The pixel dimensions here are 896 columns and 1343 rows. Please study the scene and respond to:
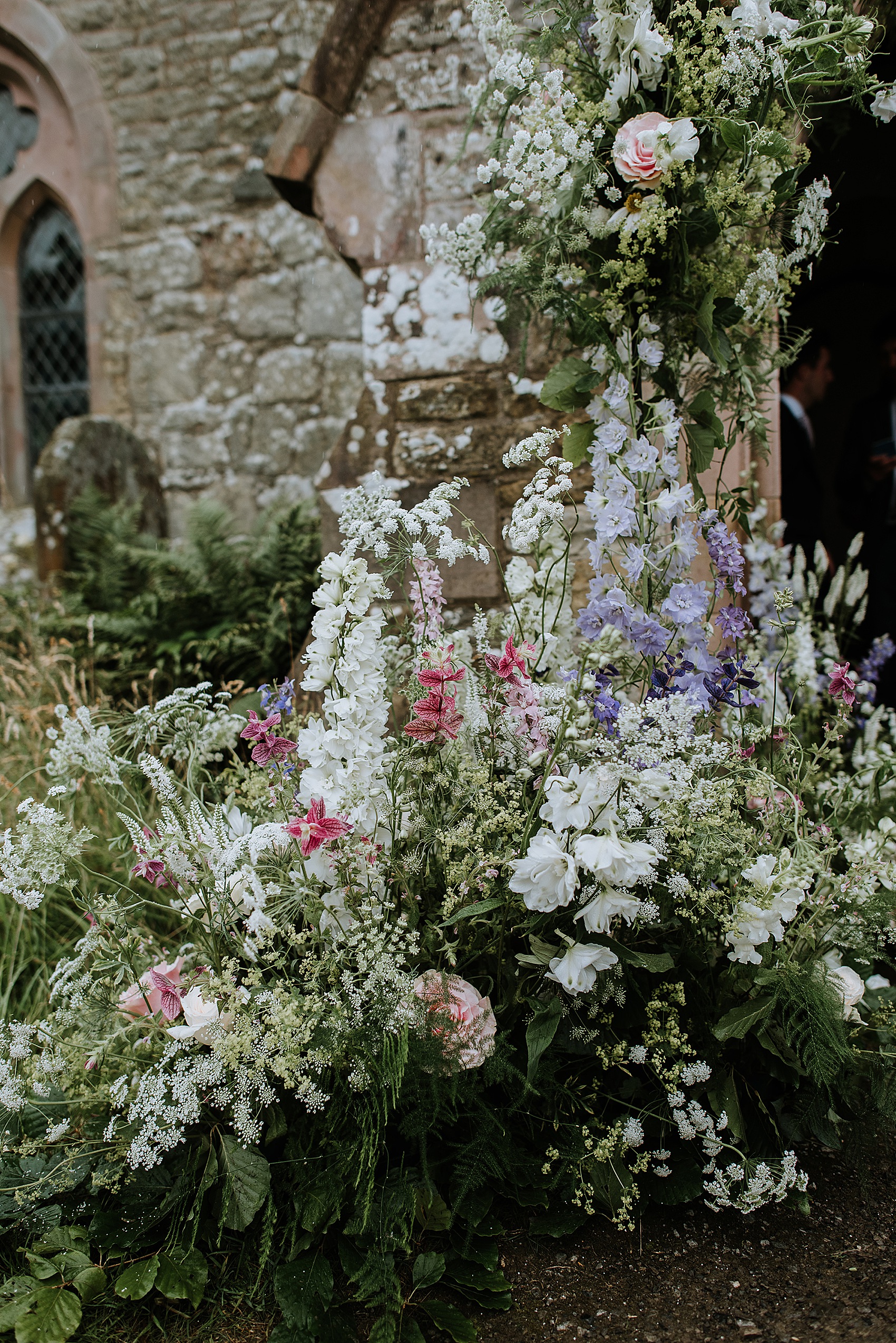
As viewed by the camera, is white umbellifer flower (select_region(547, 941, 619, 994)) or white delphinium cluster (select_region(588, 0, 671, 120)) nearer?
white umbellifer flower (select_region(547, 941, 619, 994))

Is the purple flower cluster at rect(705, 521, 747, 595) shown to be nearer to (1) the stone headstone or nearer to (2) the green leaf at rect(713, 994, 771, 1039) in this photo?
(2) the green leaf at rect(713, 994, 771, 1039)

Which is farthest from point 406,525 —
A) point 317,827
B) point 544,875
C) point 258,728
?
point 544,875

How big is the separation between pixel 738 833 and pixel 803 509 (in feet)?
10.5

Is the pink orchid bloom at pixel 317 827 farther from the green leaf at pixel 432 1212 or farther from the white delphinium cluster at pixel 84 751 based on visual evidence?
the green leaf at pixel 432 1212

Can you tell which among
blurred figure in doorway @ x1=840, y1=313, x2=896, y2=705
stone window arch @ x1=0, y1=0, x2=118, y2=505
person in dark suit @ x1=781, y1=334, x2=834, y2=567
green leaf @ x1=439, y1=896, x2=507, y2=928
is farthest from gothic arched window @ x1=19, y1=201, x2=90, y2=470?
green leaf @ x1=439, y1=896, x2=507, y2=928

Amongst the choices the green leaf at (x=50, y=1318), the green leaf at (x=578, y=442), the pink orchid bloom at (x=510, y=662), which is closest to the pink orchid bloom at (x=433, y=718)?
the pink orchid bloom at (x=510, y=662)

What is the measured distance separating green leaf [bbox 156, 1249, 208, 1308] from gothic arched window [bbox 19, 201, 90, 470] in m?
6.28

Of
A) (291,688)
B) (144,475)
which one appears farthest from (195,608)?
(291,688)

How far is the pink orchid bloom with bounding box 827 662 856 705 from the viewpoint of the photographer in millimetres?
1921

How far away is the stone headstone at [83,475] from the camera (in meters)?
5.20

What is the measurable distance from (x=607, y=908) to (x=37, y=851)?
3.55 feet

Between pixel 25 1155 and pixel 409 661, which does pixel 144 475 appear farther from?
pixel 25 1155

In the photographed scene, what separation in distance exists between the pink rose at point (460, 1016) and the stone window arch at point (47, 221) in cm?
572

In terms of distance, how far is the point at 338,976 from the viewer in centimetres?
171
